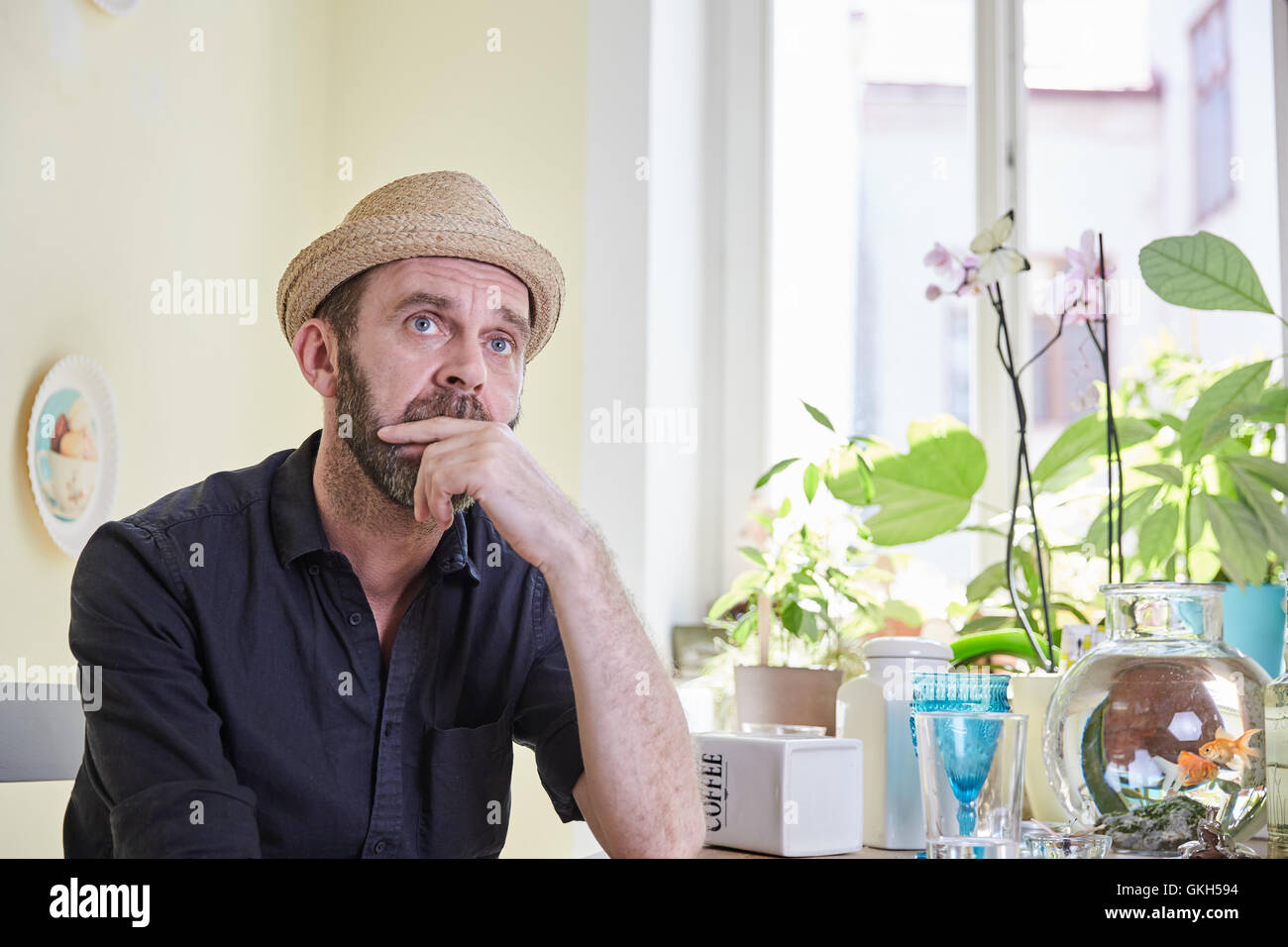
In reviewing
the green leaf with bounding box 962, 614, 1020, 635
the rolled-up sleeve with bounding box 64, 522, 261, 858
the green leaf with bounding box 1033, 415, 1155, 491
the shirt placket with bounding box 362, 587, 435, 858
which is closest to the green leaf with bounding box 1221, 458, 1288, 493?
the green leaf with bounding box 1033, 415, 1155, 491

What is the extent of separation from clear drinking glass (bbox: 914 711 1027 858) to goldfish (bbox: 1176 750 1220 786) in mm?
107

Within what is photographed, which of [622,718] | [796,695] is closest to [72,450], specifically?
[622,718]

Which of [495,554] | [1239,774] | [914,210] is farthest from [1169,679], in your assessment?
[914,210]

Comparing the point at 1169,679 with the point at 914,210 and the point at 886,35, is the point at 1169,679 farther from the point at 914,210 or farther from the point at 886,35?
the point at 886,35

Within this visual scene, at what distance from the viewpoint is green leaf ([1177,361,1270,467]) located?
3.16ft

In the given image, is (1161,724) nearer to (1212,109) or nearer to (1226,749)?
(1226,749)

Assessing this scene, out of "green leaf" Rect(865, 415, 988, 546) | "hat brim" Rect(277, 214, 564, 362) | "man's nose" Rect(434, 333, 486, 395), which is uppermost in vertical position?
"hat brim" Rect(277, 214, 564, 362)

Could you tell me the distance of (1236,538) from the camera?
3.14 ft

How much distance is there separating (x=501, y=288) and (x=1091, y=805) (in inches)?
19.5

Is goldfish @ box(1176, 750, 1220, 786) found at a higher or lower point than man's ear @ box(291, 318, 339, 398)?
lower

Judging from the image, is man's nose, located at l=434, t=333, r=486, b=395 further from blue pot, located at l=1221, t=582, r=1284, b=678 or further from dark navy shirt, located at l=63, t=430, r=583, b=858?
blue pot, located at l=1221, t=582, r=1284, b=678

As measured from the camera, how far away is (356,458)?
77 centimetres

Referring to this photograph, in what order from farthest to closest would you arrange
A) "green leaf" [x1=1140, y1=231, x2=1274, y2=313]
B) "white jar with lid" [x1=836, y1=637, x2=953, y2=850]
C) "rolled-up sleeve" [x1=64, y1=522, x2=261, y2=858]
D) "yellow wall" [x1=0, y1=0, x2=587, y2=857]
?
"green leaf" [x1=1140, y1=231, x2=1274, y2=313] → "white jar with lid" [x1=836, y1=637, x2=953, y2=850] → "yellow wall" [x1=0, y1=0, x2=587, y2=857] → "rolled-up sleeve" [x1=64, y1=522, x2=261, y2=858]

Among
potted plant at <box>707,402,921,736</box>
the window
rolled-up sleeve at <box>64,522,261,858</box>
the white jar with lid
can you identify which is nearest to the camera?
rolled-up sleeve at <box>64,522,261,858</box>
